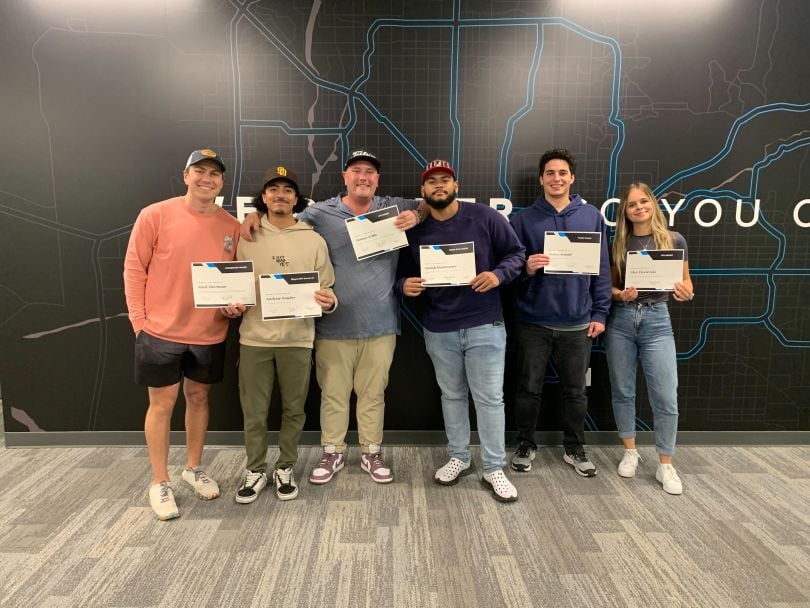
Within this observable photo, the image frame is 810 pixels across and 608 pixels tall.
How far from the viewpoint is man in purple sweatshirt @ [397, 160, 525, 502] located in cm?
227

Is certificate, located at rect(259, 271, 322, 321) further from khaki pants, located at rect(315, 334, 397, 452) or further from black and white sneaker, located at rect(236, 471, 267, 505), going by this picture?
black and white sneaker, located at rect(236, 471, 267, 505)

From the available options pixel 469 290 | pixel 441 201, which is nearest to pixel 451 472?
pixel 469 290

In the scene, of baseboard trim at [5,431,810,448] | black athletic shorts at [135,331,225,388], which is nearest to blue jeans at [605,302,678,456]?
baseboard trim at [5,431,810,448]

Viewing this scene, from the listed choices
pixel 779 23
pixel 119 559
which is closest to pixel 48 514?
pixel 119 559

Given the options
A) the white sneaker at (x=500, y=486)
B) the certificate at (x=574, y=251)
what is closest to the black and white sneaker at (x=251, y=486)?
the white sneaker at (x=500, y=486)

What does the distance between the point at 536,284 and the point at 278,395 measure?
1586 millimetres

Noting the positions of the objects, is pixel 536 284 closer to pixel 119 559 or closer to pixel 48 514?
pixel 119 559

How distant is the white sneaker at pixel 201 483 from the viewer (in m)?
2.36

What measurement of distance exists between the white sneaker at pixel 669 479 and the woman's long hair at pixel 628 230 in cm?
97

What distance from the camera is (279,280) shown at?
2.19m

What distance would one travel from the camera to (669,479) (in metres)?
2.45

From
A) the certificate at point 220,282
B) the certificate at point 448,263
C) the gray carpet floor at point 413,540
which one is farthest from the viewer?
the certificate at point 448,263

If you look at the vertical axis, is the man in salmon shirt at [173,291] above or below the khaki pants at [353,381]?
above

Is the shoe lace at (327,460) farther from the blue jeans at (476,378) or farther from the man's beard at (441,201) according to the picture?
the man's beard at (441,201)
